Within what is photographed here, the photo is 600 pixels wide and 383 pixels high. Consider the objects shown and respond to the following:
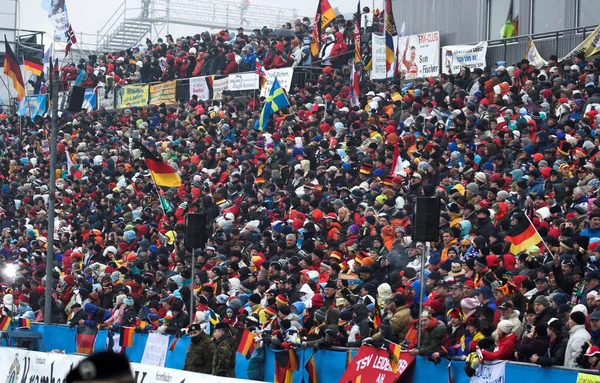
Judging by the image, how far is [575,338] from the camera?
36.3ft

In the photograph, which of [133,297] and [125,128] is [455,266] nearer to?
[133,297]

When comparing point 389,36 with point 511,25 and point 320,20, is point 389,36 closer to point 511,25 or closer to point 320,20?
point 511,25

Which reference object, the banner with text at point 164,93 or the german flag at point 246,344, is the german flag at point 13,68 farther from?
the german flag at point 246,344

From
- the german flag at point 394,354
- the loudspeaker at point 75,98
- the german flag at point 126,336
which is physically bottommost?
the german flag at point 126,336

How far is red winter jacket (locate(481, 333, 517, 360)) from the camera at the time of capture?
38.6ft

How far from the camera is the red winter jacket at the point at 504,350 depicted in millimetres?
11758

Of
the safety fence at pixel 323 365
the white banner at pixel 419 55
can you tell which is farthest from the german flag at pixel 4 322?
the white banner at pixel 419 55

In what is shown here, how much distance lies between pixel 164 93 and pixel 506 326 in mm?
25172

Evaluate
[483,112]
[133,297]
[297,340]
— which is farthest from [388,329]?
[483,112]

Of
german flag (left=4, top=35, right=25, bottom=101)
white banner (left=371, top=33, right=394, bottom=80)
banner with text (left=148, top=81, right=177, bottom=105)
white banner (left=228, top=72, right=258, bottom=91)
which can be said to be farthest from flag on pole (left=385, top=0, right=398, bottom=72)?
german flag (left=4, top=35, right=25, bottom=101)

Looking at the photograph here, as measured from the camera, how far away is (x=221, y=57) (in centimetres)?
3428

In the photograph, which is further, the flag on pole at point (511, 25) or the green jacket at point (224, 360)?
the flag on pole at point (511, 25)

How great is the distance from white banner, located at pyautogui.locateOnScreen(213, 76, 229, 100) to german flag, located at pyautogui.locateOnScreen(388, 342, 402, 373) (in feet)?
66.7

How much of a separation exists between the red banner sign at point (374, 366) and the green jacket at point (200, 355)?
6.76 feet
